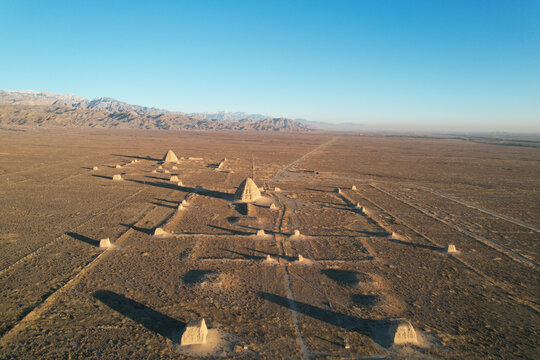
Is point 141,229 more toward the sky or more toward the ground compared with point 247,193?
more toward the ground

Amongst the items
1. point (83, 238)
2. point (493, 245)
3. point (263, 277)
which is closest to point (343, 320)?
point (263, 277)

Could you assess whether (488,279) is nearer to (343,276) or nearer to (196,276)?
(343,276)

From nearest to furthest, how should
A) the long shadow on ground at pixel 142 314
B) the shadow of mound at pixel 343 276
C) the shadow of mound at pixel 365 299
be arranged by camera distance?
1. the long shadow on ground at pixel 142 314
2. the shadow of mound at pixel 365 299
3. the shadow of mound at pixel 343 276

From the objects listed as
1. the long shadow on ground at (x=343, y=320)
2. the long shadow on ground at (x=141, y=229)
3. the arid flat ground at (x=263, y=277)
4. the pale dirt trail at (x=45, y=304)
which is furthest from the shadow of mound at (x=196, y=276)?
the long shadow on ground at (x=141, y=229)

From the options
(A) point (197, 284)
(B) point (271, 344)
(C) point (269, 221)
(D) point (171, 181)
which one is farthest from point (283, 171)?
(B) point (271, 344)

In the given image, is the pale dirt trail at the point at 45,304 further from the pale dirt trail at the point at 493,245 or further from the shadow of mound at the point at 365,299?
the pale dirt trail at the point at 493,245

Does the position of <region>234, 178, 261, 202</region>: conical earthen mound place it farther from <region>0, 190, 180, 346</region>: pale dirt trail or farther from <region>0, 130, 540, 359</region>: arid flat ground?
<region>0, 190, 180, 346</region>: pale dirt trail
